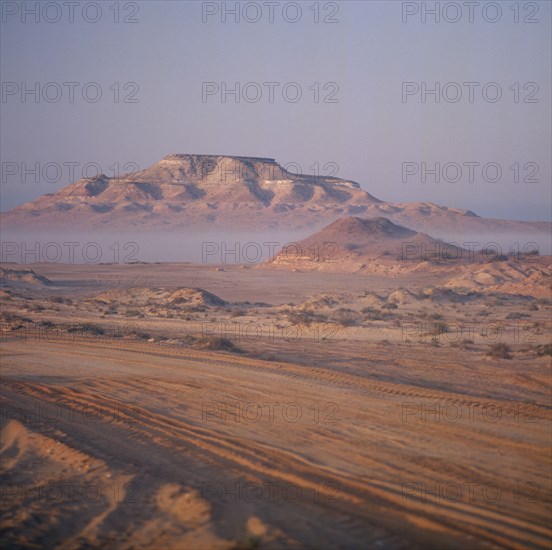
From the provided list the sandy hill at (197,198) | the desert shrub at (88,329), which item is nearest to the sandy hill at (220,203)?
the sandy hill at (197,198)

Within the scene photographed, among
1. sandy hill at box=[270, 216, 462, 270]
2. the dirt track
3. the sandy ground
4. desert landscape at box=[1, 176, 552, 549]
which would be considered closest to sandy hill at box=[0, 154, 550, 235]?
sandy hill at box=[270, 216, 462, 270]

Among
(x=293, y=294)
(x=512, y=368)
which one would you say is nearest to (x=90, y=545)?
(x=512, y=368)

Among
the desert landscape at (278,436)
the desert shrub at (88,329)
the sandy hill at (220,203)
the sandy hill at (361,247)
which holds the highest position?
the sandy hill at (220,203)

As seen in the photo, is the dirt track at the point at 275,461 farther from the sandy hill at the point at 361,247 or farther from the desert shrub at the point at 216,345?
the sandy hill at the point at 361,247

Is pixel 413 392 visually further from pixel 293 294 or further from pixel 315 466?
pixel 293 294

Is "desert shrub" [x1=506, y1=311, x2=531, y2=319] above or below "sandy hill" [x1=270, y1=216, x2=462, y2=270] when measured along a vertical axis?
below

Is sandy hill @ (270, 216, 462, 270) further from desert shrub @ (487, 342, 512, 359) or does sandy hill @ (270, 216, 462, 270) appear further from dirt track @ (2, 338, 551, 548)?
dirt track @ (2, 338, 551, 548)
